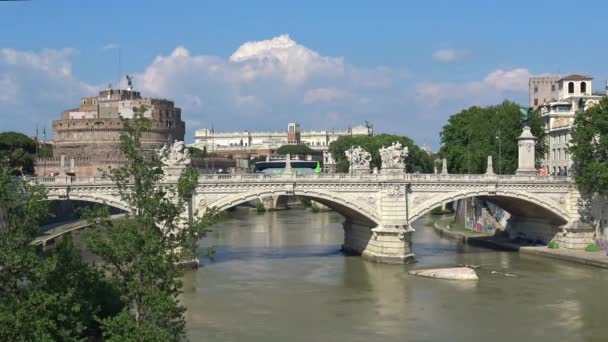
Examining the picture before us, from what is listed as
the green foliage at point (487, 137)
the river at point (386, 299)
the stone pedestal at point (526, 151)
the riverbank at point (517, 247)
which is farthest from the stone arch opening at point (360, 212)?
the green foliage at point (487, 137)

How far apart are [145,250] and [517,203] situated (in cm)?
3716

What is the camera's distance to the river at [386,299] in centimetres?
3138

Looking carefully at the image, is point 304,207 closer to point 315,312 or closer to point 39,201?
point 315,312

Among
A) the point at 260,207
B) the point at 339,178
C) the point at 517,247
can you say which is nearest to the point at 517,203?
the point at 517,247

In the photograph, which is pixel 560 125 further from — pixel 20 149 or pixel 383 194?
pixel 20 149

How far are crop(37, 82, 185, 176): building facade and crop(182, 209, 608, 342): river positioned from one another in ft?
115

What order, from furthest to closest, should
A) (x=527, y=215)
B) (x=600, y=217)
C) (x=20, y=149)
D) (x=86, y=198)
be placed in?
(x=20, y=149), (x=527, y=215), (x=600, y=217), (x=86, y=198)

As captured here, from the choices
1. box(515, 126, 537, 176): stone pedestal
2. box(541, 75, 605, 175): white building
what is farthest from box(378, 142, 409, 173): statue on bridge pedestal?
box(541, 75, 605, 175): white building

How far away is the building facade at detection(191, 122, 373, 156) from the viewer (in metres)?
Answer: 172

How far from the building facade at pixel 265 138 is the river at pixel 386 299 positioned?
118 metres

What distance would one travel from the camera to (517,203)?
5234 cm

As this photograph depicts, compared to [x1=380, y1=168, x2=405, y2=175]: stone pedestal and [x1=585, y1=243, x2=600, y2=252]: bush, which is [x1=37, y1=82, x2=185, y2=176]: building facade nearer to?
[x1=380, y1=168, x2=405, y2=175]: stone pedestal

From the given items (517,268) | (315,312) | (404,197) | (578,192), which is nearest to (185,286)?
(315,312)

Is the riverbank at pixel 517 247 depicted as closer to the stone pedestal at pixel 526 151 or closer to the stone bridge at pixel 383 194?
the stone bridge at pixel 383 194
